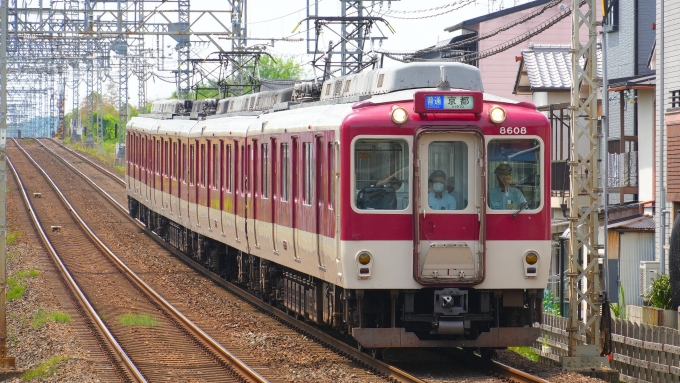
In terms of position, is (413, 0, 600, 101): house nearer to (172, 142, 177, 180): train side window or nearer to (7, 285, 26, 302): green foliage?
(172, 142, 177, 180): train side window

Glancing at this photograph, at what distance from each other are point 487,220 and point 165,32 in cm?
1854

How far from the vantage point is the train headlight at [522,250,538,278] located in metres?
10.3

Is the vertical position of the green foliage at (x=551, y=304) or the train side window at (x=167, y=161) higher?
the train side window at (x=167, y=161)

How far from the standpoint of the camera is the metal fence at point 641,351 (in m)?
10.6

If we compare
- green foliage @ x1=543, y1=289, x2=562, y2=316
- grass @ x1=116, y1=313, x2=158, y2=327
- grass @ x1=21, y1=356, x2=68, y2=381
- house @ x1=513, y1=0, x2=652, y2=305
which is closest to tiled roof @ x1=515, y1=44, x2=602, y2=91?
house @ x1=513, y1=0, x2=652, y2=305

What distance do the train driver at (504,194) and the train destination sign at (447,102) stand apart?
1.96 ft

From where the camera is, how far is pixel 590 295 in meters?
10.8

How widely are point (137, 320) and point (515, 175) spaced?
592 centimetres

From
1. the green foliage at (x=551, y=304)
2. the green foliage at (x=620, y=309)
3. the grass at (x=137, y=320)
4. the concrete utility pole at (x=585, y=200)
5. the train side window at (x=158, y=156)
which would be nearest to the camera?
the concrete utility pole at (x=585, y=200)

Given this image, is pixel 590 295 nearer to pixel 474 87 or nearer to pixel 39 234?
pixel 474 87

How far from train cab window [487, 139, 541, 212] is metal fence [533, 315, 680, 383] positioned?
1.88 metres

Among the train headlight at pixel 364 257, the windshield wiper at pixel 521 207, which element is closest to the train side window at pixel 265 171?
the train headlight at pixel 364 257

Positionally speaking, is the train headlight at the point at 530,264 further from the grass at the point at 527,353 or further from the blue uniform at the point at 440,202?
the grass at the point at 527,353

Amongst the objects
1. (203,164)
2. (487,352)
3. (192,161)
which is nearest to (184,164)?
(192,161)
